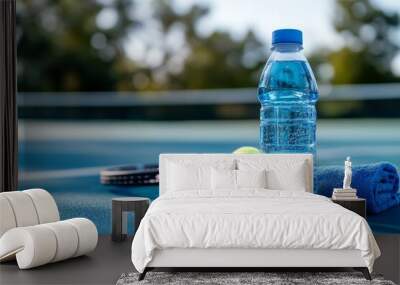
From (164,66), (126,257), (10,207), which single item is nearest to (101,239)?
(126,257)

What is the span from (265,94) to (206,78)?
2.07 feet

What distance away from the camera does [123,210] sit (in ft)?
17.3

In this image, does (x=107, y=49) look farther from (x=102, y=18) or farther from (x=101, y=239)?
(x=101, y=239)

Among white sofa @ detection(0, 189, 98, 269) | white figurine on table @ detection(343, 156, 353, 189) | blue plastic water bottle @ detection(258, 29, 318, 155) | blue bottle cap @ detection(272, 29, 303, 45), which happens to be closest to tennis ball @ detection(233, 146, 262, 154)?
blue plastic water bottle @ detection(258, 29, 318, 155)

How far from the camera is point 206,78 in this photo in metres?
6.15

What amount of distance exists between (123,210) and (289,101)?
169 cm

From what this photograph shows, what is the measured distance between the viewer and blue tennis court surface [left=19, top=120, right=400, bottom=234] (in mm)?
6176

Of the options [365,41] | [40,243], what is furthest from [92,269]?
[365,41]

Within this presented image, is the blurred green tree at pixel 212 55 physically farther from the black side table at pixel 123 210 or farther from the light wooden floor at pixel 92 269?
the light wooden floor at pixel 92 269

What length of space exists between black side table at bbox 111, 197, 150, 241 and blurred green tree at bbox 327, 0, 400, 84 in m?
2.22

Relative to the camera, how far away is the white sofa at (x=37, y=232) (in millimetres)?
4133

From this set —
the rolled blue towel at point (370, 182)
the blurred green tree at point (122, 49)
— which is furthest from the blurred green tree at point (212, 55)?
the rolled blue towel at point (370, 182)

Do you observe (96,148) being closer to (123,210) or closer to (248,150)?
(123,210)

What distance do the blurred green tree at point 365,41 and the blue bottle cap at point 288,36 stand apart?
0.66m
